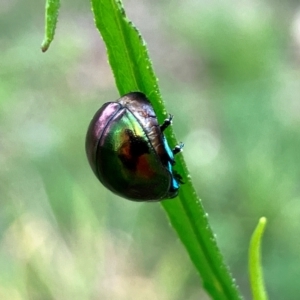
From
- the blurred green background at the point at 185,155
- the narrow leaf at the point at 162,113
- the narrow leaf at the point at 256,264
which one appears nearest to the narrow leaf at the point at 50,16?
the narrow leaf at the point at 162,113

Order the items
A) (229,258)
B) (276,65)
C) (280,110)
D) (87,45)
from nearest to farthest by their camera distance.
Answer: (229,258) → (280,110) → (276,65) → (87,45)

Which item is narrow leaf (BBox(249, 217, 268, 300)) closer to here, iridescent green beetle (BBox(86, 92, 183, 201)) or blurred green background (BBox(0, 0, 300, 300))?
iridescent green beetle (BBox(86, 92, 183, 201))

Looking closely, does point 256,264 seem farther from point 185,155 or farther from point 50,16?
point 185,155

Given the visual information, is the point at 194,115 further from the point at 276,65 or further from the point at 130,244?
the point at 130,244

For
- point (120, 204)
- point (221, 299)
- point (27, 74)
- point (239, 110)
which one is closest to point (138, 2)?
point (27, 74)

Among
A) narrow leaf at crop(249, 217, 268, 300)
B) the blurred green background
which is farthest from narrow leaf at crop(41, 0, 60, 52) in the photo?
the blurred green background

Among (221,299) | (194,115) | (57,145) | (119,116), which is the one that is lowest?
(221,299)

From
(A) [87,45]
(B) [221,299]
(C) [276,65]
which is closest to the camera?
(B) [221,299]
